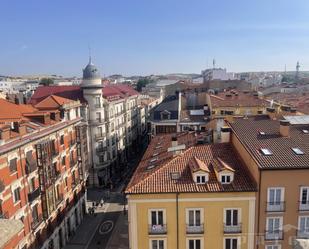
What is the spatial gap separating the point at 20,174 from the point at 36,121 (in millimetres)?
9441

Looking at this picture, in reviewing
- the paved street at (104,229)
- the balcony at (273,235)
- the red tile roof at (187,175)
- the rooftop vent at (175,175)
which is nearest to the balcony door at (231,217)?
the red tile roof at (187,175)

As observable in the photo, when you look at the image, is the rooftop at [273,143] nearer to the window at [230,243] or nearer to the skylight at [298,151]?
the skylight at [298,151]

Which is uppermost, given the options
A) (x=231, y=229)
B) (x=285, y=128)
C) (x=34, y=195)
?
(x=285, y=128)

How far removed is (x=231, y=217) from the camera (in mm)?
29906

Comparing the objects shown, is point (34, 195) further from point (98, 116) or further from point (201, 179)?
point (98, 116)

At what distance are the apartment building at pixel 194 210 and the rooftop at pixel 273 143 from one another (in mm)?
2673

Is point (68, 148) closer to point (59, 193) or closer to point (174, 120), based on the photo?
point (59, 193)

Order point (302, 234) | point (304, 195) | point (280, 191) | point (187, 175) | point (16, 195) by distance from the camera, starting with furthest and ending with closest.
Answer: point (16, 195) → point (187, 175) → point (302, 234) → point (304, 195) → point (280, 191)

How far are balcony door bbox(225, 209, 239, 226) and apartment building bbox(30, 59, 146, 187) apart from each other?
129 feet

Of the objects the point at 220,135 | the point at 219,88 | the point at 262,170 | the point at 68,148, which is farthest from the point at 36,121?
the point at 219,88

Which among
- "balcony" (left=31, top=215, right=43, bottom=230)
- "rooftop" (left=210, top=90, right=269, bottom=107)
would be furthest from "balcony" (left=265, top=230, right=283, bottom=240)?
"rooftop" (left=210, top=90, right=269, bottom=107)

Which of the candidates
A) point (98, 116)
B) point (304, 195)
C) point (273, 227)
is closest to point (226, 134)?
point (304, 195)

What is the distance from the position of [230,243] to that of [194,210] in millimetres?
4732

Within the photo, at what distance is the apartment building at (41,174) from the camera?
3244cm
